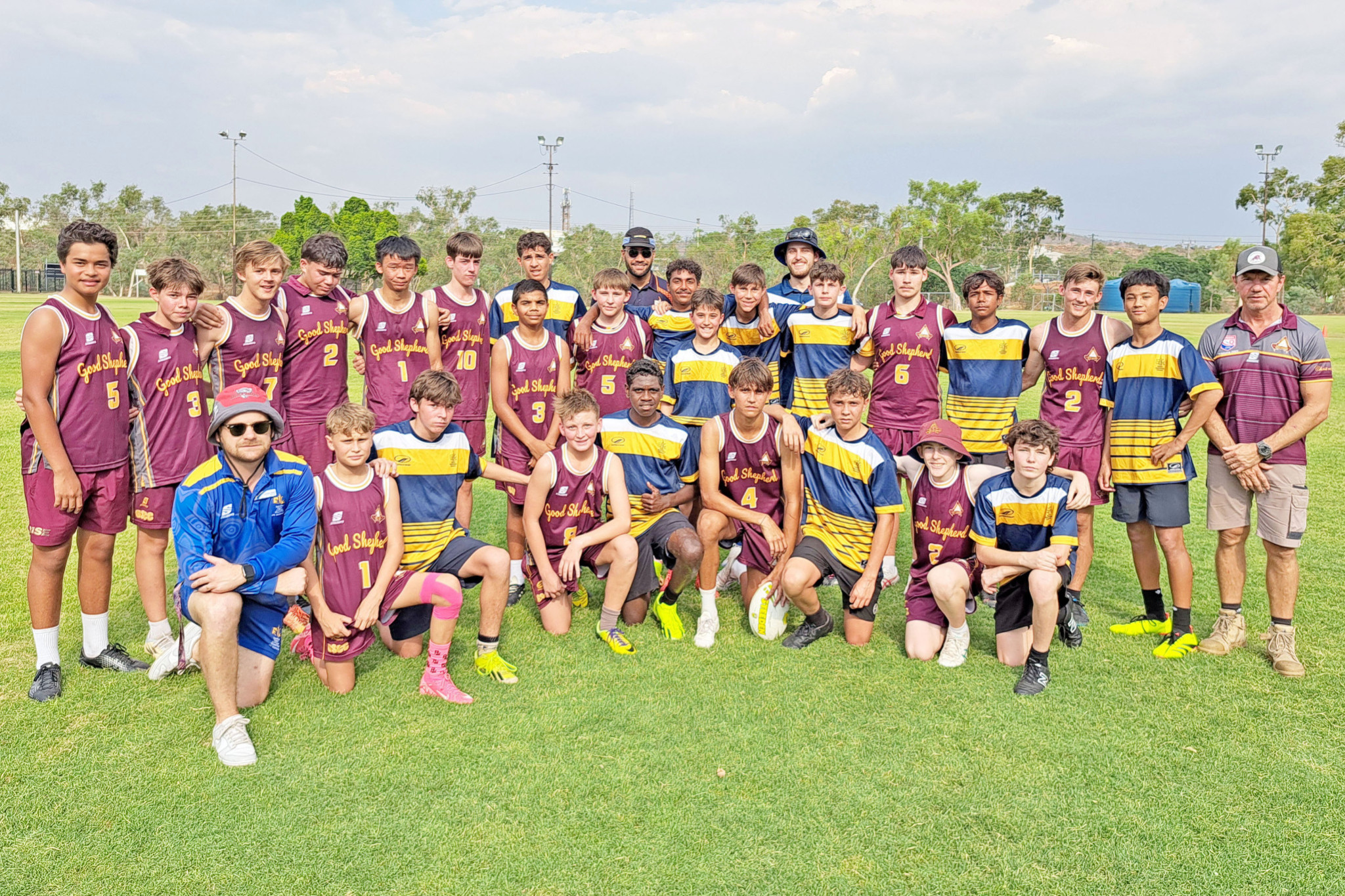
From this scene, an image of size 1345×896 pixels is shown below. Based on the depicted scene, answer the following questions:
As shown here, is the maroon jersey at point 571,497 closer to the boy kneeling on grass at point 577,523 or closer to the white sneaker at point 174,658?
the boy kneeling on grass at point 577,523

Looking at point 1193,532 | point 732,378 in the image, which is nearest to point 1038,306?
point 1193,532

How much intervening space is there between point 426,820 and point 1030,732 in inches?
107

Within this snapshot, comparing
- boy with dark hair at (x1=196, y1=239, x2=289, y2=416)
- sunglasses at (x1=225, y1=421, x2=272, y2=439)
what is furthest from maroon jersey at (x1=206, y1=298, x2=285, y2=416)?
sunglasses at (x1=225, y1=421, x2=272, y2=439)

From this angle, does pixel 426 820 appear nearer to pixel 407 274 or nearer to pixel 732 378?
pixel 732 378

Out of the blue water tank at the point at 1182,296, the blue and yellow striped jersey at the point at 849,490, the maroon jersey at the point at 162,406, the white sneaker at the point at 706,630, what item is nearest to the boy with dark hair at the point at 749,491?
the white sneaker at the point at 706,630

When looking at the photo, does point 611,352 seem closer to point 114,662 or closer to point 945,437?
point 945,437

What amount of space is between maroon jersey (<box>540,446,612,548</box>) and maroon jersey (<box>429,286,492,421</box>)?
3.81ft

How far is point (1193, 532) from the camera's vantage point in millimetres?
7543

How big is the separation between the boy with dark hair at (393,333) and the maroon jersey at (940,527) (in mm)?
3404

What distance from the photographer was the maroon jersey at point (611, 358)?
6277mm

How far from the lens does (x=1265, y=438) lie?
4844 millimetres

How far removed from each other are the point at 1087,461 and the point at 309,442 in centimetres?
496

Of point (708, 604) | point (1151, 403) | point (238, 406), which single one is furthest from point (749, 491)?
point (238, 406)

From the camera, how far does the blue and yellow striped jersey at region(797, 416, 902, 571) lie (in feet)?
16.5
